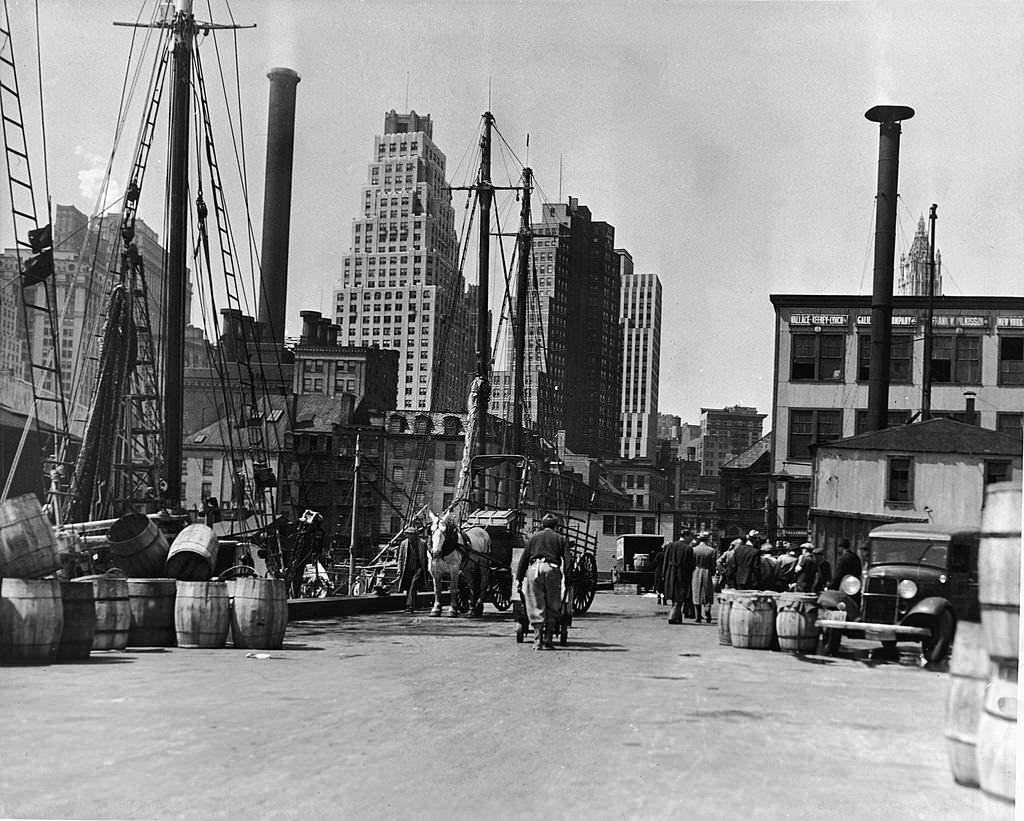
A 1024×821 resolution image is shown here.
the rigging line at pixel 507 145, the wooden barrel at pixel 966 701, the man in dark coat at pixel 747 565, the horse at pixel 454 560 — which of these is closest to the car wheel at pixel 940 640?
the wooden barrel at pixel 966 701

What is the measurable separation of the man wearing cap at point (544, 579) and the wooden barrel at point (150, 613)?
4.50 m

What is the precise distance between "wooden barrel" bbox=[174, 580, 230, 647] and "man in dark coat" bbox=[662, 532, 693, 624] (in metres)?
9.34

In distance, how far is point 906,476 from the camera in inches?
515

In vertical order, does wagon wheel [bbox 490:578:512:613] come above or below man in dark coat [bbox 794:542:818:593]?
below

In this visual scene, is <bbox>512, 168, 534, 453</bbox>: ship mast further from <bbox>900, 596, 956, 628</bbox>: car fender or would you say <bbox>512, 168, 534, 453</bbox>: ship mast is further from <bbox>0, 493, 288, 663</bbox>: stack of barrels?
<bbox>900, 596, 956, 628</bbox>: car fender

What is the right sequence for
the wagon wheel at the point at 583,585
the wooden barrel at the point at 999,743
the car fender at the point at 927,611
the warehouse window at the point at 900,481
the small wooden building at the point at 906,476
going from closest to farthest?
1. the wooden barrel at the point at 999,743
2. the small wooden building at the point at 906,476
3. the car fender at the point at 927,611
4. the warehouse window at the point at 900,481
5. the wagon wheel at the point at 583,585

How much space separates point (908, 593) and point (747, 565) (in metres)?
4.57

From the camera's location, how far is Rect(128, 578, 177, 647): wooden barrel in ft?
44.2

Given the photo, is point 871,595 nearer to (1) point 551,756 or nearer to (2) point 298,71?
(1) point 551,756

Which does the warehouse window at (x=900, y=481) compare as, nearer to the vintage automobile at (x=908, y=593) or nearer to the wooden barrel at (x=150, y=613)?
the vintage automobile at (x=908, y=593)

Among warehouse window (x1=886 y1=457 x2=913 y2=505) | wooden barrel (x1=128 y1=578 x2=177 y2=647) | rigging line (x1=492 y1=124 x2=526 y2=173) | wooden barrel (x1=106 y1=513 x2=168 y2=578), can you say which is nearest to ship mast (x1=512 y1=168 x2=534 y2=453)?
rigging line (x1=492 y1=124 x2=526 y2=173)

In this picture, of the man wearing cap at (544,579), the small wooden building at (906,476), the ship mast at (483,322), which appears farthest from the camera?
the ship mast at (483,322)

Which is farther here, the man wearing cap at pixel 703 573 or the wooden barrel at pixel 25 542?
the man wearing cap at pixel 703 573

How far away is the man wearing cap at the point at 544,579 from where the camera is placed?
50.1ft
